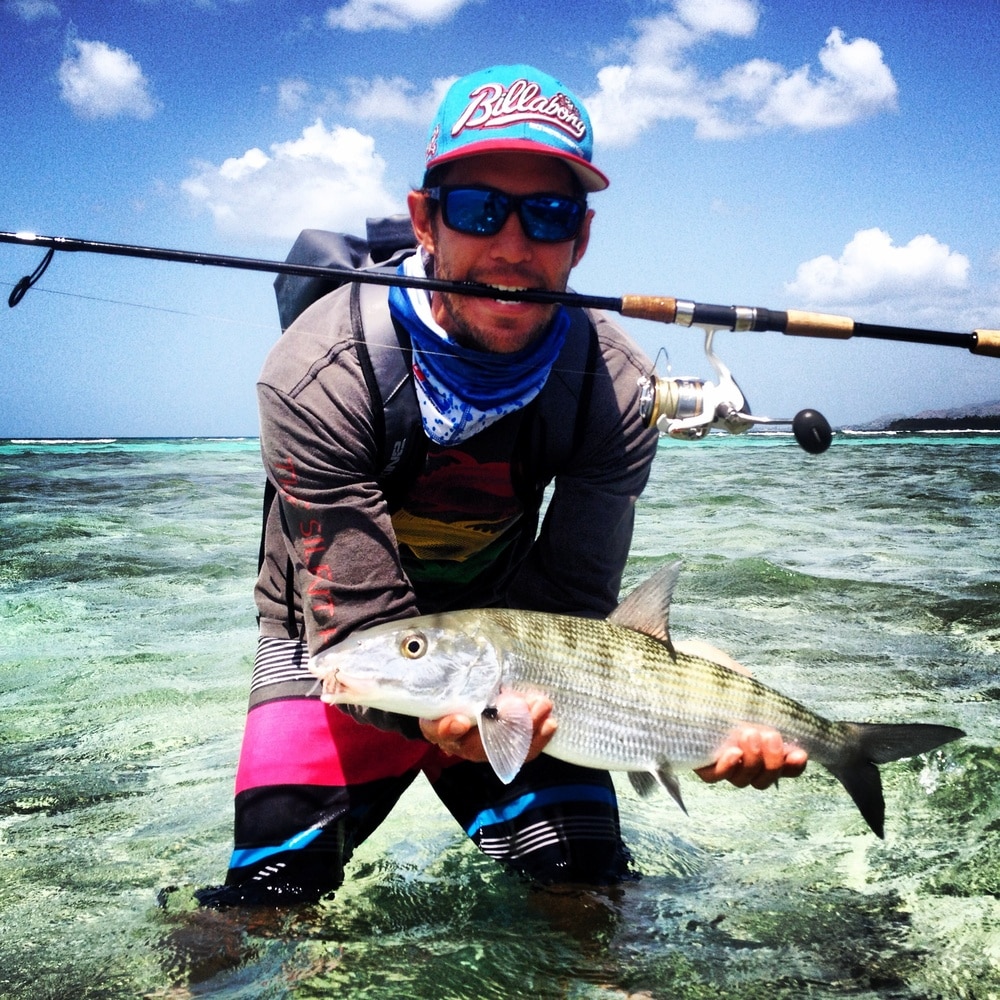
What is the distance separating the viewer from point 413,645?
2959mm

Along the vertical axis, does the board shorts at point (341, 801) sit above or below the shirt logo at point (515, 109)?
below

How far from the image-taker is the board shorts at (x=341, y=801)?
3.32 metres

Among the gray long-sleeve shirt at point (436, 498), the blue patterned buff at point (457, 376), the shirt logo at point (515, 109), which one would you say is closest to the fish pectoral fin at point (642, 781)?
the gray long-sleeve shirt at point (436, 498)

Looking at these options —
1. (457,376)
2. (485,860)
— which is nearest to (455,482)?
(457,376)

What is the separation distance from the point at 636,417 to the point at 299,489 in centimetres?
126

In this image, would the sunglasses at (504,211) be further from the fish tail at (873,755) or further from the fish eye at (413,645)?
the fish tail at (873,755)

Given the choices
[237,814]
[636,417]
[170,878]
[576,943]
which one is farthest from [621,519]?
[170,878]

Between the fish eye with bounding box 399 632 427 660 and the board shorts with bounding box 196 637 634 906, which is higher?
the fish eye with bounding box 399 632 427 660

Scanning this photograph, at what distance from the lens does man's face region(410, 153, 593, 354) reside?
11.0 feet

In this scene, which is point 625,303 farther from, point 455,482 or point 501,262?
point 455,482

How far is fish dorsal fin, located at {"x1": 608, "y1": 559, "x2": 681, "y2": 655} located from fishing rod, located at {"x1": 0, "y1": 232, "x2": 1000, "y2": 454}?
19.9 inches

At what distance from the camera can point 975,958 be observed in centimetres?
304

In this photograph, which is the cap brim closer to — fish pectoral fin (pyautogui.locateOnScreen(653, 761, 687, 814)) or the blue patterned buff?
the blue patterned buff

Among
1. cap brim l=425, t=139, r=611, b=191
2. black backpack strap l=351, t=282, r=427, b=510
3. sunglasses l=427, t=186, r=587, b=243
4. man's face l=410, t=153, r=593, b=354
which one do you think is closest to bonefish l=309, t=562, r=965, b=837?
black backpack strap l=351, t=282, r=427, b=510
